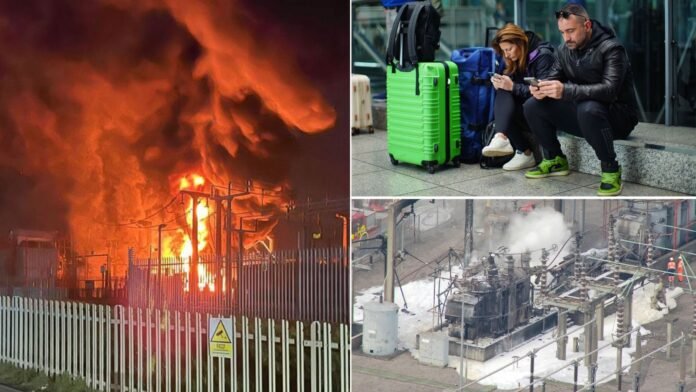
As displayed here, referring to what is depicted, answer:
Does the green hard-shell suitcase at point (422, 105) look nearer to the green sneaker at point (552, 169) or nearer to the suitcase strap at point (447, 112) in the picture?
the suitcase strap at point (447, 112)

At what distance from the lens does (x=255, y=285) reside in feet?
16.1

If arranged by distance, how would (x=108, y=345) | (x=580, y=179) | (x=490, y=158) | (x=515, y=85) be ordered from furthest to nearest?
(x=108, y=345), (x=490, y=158), (x=515, y=85), (x=580, y=179)

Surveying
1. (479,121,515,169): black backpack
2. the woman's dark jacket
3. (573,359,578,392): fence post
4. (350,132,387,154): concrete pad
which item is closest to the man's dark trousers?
the woman's dark jacket

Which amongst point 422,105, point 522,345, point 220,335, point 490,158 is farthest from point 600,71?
point 220,335

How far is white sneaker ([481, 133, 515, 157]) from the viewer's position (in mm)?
4895

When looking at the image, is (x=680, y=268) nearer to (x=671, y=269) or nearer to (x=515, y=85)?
(x=671, y=269)

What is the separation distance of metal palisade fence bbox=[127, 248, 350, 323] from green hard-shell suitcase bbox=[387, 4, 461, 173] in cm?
75

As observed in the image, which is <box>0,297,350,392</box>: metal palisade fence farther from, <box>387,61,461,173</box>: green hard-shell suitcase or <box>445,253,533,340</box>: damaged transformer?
<box>387,61,461,173</box>: green hard-shell suitcase

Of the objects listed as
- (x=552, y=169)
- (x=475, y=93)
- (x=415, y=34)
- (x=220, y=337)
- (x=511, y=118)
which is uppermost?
(x=415, y=34)

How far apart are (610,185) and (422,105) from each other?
105 centimetres

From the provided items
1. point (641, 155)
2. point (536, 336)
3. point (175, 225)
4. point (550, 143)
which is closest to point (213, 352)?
point (175, 225)

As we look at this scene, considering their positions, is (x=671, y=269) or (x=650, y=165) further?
(x=650, y=165)

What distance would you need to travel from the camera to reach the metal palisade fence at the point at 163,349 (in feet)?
15.3

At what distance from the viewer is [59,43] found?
5484mm
